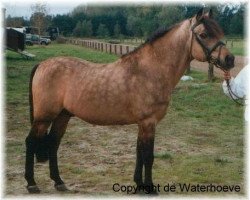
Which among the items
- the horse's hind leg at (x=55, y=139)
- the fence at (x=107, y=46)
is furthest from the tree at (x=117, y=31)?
the horse's hind leg at (x=55, y=139)

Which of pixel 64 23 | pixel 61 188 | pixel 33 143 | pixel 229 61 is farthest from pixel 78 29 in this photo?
pixel 229 61

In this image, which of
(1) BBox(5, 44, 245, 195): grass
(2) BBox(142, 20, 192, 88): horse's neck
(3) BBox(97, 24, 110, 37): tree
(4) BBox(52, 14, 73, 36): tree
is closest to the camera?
(2) BBox(142, 20, 192, 88): horse's neck

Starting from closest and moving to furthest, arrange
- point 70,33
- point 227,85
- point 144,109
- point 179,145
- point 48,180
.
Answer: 1. point 144,109
2. point 227,85
3. point 48,180
4. point 179,145
5. point 70,33

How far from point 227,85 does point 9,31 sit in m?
25.7

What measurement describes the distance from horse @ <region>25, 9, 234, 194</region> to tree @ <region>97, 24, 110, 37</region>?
151 feet

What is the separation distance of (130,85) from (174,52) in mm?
712

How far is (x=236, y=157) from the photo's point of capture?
264 inches

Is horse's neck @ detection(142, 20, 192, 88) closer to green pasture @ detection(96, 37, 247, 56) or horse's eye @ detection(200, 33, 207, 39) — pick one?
horse's eye @ detection(200, 33, 207, 39)

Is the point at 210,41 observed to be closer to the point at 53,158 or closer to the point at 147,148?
the point at 147,148

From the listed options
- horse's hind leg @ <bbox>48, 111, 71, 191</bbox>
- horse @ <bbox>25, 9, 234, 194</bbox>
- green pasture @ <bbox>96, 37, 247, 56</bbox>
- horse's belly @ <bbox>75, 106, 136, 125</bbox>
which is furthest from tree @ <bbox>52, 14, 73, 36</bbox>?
horse's belly @ <bbox>75, 106, 136, 125</bbox>

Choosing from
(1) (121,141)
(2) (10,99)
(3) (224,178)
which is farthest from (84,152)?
(2) (10,99)

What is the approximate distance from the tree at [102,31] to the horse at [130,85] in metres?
45.9

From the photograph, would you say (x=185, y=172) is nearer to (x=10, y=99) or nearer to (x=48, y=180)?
(x=48, y=180)

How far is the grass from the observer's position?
5590 mm
